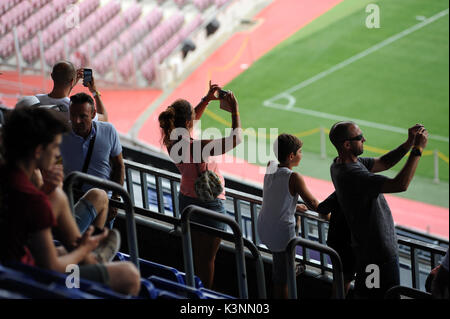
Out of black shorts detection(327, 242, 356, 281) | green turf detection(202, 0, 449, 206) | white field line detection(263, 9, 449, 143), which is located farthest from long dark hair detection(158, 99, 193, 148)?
white field line detection(263, 9, 449, 143)

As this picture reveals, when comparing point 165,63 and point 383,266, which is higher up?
point 165,63

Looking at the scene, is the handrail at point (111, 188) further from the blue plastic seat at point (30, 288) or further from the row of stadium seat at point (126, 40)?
the row of stadium seat at point (126, 40)

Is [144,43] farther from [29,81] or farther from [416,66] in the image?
[416,66]

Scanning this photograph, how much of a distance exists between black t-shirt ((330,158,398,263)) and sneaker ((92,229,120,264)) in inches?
62.6

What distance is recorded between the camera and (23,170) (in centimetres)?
399

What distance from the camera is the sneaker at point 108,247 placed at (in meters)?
4.38

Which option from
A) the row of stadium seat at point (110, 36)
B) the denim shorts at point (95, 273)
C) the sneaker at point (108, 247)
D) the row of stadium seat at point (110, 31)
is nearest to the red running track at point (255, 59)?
the row of stadium seat at point (110, 36)

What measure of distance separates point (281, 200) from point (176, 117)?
98cm

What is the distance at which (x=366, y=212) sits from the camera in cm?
511

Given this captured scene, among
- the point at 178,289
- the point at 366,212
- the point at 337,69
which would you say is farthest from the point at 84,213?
the point at 337,69

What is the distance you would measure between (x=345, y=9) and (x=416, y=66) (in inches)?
202

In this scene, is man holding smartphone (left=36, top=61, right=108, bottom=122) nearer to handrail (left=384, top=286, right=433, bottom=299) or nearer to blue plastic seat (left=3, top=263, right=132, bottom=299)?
blue plastic seat (left=3, top=263, right=132, bottom=299)

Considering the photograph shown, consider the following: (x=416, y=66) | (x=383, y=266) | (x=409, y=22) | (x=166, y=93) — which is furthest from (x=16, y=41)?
(x=383, y=266)

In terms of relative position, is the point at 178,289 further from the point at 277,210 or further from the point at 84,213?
the point at 277,210
